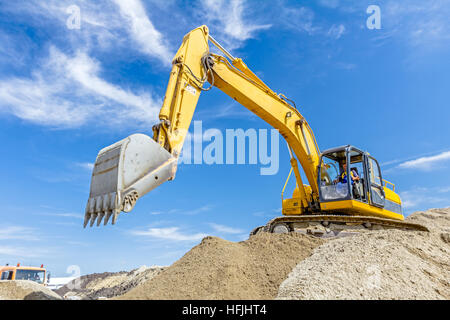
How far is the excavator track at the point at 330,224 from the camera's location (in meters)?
8.80

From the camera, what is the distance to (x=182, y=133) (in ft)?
22.0

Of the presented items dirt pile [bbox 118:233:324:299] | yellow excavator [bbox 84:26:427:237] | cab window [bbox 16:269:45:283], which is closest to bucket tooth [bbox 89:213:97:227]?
yellow excavator [bbox 84:26:427:237]

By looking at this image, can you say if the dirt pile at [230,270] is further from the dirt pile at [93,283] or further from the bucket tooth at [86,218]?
the dirt pile at [93,283]

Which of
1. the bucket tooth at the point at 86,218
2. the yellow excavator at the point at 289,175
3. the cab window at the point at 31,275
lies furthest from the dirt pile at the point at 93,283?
the bucket tooth at the point at 86,218

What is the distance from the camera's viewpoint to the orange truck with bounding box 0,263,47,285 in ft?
35.3

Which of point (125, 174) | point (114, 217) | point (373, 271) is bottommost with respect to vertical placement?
point (373, 271)

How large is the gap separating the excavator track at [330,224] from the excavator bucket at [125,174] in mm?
4509

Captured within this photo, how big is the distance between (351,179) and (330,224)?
1.30 metres

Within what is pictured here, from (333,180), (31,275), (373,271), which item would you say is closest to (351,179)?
(333,180)

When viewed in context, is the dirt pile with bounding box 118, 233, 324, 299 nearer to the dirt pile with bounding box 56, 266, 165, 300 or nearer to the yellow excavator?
the yellow excavator

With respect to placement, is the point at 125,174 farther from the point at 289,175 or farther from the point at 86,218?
the point at 289,175

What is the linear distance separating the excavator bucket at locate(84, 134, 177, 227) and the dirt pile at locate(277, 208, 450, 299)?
262cm

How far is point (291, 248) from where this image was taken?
21.0 ft
